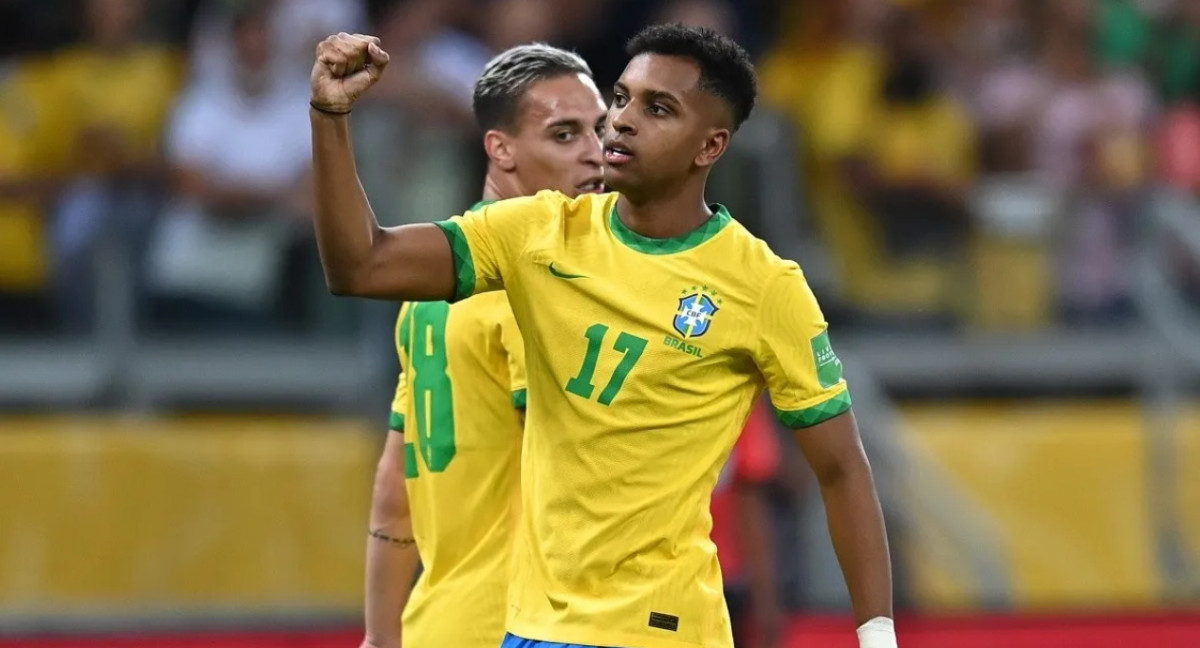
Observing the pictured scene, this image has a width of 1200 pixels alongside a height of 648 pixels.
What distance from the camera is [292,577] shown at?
7.53m

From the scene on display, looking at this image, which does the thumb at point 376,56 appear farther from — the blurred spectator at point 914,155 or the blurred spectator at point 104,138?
the blurred spectator at point 914,155

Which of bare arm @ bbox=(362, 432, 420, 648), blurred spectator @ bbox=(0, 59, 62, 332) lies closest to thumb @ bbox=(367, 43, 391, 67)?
bare arm @ bbox=(362, 432, 420, 648)

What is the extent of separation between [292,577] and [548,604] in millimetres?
4119

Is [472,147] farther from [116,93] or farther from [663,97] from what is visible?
[663,97]

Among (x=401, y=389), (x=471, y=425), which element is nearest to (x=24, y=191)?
(x=401, y=389)

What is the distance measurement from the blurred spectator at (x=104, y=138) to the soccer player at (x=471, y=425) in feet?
11.2

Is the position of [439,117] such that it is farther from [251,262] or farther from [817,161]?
[817,161]

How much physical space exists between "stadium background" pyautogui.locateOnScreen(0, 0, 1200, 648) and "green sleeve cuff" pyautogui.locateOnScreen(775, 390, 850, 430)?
378 centimetres

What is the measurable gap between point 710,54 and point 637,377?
685 mm

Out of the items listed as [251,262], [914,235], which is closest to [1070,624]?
[914,235]

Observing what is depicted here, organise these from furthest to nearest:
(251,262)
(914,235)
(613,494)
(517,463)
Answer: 1. (914,235)
2. (251,262)
3. (517,463)
4. (613,494)

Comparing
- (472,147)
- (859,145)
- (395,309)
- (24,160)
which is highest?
(859,145)

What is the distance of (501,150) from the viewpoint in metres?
4.44

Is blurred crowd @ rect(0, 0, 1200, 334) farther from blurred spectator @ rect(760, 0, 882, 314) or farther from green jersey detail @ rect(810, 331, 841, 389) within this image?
green jersey detail @ rect(810, 331, 841, 389)
